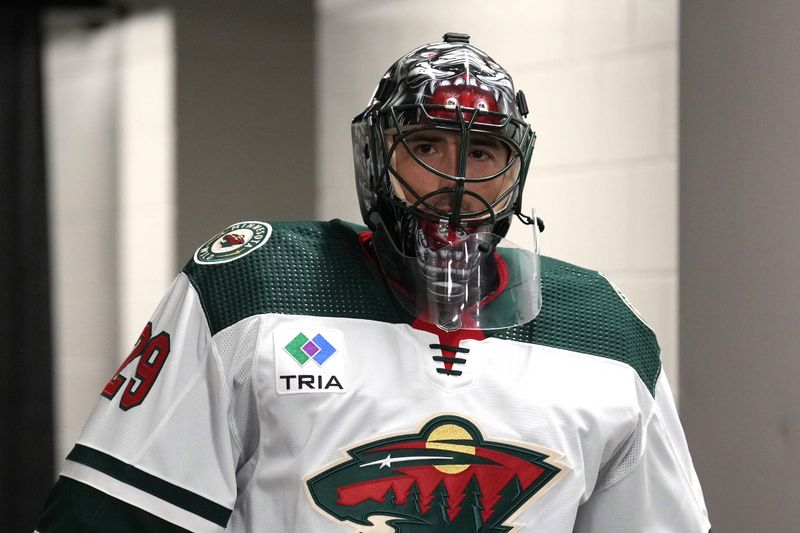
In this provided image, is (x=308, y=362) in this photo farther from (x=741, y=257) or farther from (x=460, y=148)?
(x=741, y=257)

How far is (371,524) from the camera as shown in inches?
52.0

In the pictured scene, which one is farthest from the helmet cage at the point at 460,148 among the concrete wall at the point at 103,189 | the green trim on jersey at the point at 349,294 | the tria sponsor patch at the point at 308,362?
the concrete wall at the point at 103,189

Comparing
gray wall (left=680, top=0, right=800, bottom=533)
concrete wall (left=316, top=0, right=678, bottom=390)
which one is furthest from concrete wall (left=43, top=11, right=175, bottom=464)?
gray wall (left=680, top=0, right=800, bottom=533)

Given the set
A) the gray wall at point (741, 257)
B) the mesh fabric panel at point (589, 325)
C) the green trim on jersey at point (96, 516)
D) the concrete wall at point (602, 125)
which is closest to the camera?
the green trim on jersey at point (96, 516)

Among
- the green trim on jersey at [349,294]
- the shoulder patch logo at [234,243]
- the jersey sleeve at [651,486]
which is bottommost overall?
the jersey sleeve at [651,486]

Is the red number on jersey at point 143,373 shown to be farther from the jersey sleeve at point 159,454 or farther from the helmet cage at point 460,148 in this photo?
the helmet cage at point 460,148

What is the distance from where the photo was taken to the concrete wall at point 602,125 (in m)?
2.22

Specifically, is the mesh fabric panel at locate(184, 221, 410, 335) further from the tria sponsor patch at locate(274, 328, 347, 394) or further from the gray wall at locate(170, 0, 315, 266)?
the gray wall at locate(170, 0, 315, 266)

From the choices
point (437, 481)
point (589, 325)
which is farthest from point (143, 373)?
point (589, 325)

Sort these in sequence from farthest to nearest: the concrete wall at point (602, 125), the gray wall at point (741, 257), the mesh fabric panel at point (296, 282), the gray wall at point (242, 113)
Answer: the gray wall at point (242, 113) → the concrete wall at point (602, 125) → the gray wall at point (741, 257) → the mesh fabric panel at point (296, 282)

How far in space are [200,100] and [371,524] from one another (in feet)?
7.17

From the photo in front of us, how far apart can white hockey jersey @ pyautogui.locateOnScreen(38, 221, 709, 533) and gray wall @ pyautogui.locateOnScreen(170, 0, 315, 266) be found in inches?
72.3

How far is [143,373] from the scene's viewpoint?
1.34 meters

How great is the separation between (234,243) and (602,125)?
1.14 metres
